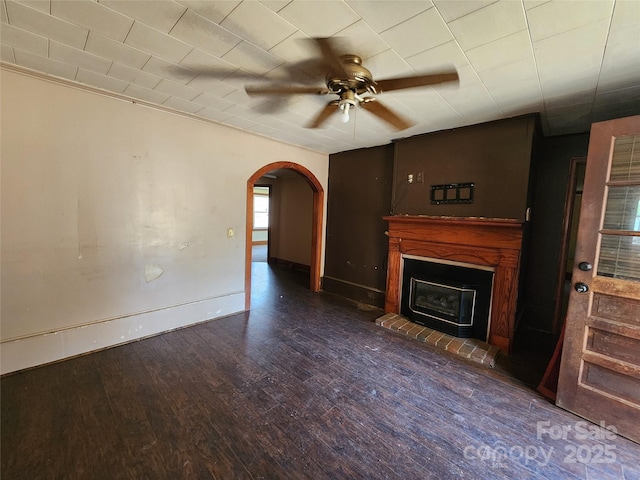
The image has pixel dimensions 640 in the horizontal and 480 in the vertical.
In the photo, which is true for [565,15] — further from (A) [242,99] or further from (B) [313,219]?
(B) [313,219]

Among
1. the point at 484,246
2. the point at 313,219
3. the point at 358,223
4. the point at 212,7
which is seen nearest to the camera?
the point at 212,7

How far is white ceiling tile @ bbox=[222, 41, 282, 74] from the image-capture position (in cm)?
174

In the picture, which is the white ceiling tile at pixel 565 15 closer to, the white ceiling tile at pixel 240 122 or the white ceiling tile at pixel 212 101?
the white ceiling tile at pixel 212 101

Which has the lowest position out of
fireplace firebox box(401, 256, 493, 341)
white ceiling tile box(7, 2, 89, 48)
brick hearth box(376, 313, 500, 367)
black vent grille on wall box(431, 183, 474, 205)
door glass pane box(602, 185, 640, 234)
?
brick hearth box(376, 313, 500, 367)

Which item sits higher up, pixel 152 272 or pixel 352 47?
pixel 352 47

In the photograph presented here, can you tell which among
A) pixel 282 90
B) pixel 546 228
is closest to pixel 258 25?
pixel 282 90

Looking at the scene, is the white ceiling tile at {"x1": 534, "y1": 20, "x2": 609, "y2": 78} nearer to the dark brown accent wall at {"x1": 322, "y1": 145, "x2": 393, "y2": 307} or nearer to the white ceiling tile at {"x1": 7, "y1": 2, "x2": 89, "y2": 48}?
the dark brown accent wall at {"x1": 322, "y1": 145, "x2": 393, "y2": 307}

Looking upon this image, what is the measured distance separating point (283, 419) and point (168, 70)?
2795mm

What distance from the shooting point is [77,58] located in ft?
6.40

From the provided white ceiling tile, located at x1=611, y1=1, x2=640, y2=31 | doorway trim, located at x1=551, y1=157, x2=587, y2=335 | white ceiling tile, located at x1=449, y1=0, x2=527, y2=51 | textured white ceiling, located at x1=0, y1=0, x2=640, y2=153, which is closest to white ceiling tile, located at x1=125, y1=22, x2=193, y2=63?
textured white ceiling, located at x1=0, y1=0, x2=640, y2=153

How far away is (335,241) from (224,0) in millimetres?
3792

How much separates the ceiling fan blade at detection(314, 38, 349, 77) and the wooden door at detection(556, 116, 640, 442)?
1.89 metres

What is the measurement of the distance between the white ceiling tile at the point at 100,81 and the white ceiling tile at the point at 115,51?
0.40m

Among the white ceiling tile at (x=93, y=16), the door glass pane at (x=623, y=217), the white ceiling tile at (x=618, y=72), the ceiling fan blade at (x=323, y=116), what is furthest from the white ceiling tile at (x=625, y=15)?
the white ceiling tile at (x=93, y=16)
